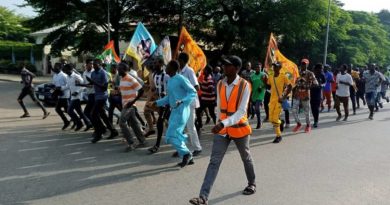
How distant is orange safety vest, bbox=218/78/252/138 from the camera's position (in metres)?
5.07

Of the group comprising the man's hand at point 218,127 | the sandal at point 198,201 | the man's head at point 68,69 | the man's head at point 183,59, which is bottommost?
the sandal at point 198,201

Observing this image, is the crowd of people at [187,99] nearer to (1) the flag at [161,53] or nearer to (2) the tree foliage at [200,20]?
(1) the flag at [161,53]

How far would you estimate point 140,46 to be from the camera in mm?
9789

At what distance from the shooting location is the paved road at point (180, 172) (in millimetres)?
5352

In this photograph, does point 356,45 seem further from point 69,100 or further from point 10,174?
point 10,174

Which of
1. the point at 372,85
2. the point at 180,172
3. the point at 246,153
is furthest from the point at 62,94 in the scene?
the point at 372,85

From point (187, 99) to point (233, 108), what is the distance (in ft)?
5.62

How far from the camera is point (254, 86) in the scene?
36.9 feet

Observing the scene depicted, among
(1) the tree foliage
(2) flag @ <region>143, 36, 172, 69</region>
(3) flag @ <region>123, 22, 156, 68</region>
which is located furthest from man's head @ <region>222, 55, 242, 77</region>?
(1) the tree foliage

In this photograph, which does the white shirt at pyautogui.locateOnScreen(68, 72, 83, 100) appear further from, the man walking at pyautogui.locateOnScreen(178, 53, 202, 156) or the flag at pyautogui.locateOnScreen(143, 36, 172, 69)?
the man walking at pyautogui.locateOnScreen(178, 53, 202, 156)

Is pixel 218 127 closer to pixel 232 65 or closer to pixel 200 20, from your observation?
pixel 232 65

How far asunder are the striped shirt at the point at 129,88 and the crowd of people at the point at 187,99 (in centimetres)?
2

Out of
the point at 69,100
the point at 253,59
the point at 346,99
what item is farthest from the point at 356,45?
the point at 69,100

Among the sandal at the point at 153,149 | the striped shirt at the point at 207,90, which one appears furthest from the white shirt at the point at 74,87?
the sandal at the point at 153,149
